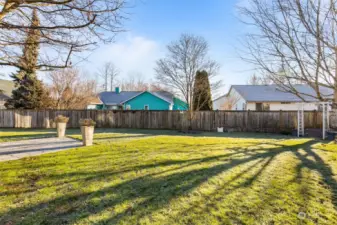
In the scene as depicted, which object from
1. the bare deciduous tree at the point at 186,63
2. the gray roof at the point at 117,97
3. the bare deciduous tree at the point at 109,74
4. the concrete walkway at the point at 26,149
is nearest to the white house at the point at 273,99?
the bare deciduous tree at the point at 186,63

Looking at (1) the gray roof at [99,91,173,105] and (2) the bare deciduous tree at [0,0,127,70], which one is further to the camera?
(1) the gray roof at [99,91,173,105]

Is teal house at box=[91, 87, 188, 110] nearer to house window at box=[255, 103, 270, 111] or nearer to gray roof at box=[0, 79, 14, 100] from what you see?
house window at box=[255, 103, 270, 111]

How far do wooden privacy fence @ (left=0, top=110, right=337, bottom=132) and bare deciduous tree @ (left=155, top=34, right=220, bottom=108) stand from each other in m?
1.86

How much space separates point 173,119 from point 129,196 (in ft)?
42.1

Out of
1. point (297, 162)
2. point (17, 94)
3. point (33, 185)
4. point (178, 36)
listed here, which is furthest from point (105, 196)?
point (17, 94)

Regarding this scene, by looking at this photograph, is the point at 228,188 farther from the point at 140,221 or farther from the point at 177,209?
the point at 140,221

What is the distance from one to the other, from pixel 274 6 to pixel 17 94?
1892 centimetres

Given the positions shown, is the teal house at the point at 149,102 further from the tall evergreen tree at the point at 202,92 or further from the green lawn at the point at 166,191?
the green lawn at the point at 166,191

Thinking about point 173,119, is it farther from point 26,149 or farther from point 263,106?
point 26,149

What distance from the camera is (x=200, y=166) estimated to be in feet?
14.0

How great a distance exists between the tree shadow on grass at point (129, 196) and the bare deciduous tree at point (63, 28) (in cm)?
241

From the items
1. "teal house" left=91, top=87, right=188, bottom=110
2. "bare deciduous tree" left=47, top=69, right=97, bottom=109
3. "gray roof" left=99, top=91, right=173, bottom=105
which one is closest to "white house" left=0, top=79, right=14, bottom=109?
"bare deciduous tree" left=47, top=69, right=97, bottom=109

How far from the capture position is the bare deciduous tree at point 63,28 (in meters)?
3.68

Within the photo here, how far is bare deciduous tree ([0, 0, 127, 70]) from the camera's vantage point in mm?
3676
